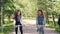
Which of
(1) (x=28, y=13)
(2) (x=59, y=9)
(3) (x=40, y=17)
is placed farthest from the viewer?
(1) (x=28, y=13)

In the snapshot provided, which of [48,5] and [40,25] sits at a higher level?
[48,5]

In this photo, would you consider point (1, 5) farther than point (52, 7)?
No

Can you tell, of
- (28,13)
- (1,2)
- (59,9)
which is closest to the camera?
(1,2)

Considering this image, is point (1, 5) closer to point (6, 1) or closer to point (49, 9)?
point (6, 1)

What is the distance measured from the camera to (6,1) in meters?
13.9

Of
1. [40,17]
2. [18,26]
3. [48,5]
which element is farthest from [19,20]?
[48,5]

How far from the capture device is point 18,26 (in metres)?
9.59

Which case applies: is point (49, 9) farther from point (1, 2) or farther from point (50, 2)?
point (1, 2)

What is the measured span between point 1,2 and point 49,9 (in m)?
7.49

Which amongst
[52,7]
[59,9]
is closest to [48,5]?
[52,7]

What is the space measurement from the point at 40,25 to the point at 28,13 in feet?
52.7

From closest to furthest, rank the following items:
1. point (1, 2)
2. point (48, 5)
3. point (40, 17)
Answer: point (40, 17)
point (1, 2)
point (48, 5)

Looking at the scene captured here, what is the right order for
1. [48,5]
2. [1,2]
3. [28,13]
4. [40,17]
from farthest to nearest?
[28,13] → [48,5] → [1,2] → [40,17]

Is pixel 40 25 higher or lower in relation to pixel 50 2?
lower
